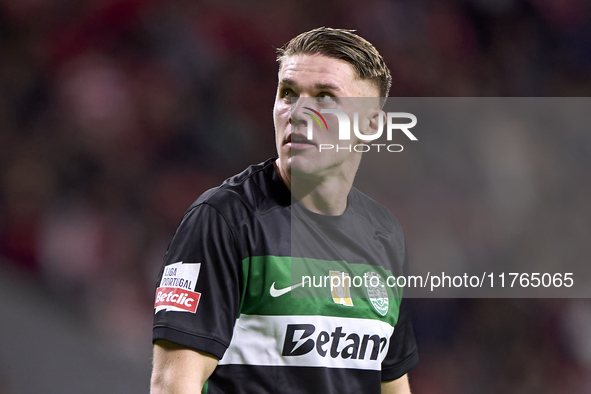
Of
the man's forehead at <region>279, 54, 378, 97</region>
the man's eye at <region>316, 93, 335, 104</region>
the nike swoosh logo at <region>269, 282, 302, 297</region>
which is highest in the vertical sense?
the man's forehead at <region>279, 54, 378, 97</region>

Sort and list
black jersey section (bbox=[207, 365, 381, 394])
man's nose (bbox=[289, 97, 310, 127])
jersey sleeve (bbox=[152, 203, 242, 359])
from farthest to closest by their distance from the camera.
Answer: man's nose (bbox=[289, 97, 310, 127]) < black jersey section (bbox=[207, 365, 381, 394]) < jersey sleeve (bbox=[152, 203, 242, 359])

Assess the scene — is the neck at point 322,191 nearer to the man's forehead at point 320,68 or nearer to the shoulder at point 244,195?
the shoulder at point 244,195

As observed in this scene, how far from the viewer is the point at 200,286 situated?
177 centimetres

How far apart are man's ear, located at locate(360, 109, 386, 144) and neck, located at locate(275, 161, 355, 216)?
0.51 feet

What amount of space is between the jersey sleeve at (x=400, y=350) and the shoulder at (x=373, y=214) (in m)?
0.13

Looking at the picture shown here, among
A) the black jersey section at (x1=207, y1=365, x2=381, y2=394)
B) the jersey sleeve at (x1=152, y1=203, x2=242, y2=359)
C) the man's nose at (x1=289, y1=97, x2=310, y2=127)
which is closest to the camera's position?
the jersey sleeve at (x1=152, y1=203, x2=242, y2=359)

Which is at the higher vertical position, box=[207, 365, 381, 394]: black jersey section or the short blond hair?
the short blond hair

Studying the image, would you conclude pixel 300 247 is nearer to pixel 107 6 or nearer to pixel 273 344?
pixel 273 344

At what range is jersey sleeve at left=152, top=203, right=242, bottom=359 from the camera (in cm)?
171

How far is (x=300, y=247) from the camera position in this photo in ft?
6.58

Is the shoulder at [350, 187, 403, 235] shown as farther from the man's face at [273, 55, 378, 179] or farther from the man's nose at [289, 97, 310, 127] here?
the man's nose at [289, 97, 310, 127]

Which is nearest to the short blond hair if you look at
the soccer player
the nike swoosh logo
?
the soccer player

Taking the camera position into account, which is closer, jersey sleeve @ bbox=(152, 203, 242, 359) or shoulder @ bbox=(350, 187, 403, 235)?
jersey sleeve @ bbox=(152, 203, 242, 359)

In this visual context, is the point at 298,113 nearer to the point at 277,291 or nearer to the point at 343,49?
the point at 343,49
